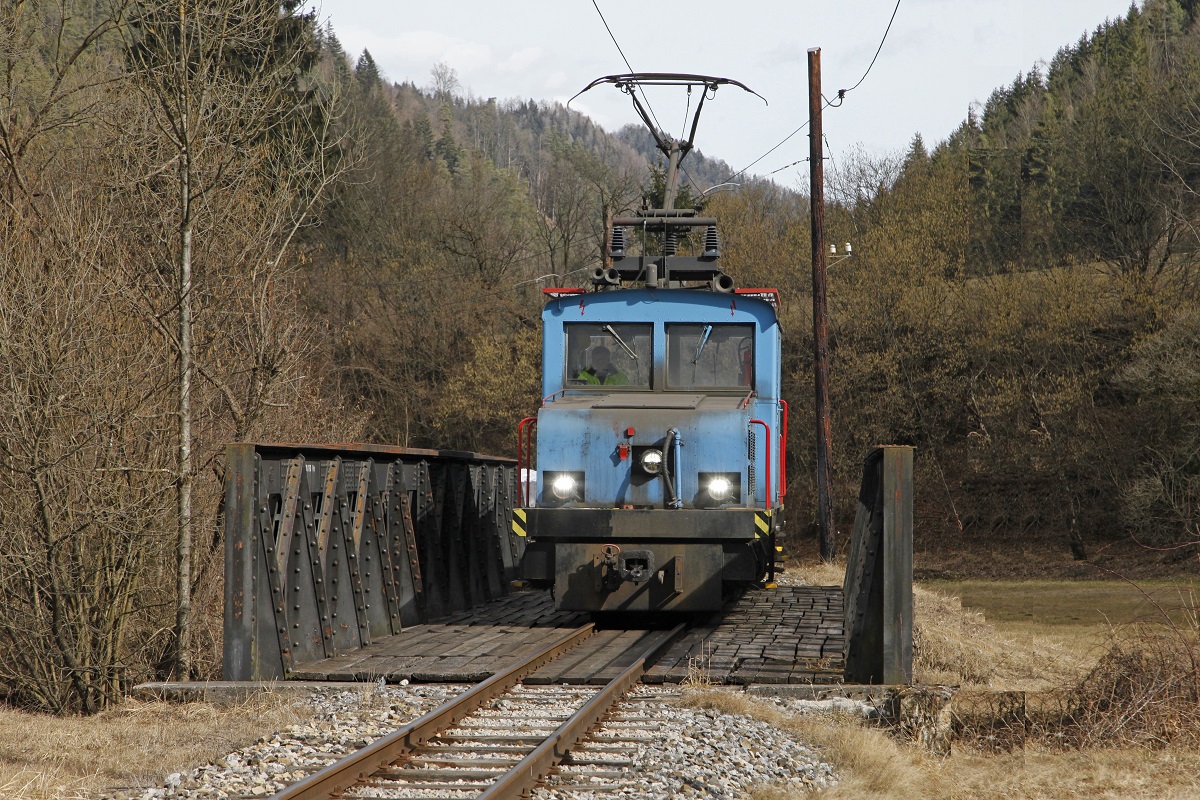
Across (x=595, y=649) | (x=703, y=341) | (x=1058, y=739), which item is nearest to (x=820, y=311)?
(x=703, y=341)

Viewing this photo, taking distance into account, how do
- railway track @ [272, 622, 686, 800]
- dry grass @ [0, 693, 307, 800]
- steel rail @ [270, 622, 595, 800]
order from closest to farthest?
steel rail @ [270, 622, 595, 800] → railway track @ [272, 622, 686, 800] → dry grass @ [0, 693, 307, 800]

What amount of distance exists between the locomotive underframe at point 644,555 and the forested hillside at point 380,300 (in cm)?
308

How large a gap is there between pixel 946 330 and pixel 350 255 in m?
20.3

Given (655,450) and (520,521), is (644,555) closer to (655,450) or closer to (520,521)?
(655,450)

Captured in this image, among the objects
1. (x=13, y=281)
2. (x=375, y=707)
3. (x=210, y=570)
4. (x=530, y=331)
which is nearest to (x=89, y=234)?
(x=13, y=281)

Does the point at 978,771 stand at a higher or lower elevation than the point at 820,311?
lower

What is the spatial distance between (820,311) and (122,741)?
53.6 ft

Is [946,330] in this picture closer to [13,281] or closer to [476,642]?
[476,642]

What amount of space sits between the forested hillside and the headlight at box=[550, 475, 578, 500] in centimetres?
312

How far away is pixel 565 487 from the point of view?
10477 millimetres

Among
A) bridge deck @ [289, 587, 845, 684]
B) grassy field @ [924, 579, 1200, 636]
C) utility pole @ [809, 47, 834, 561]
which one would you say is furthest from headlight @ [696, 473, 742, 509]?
utility pole @ [809, 47, 834, 561]

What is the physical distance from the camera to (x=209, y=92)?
1003cm

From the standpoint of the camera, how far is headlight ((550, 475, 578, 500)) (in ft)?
34.4

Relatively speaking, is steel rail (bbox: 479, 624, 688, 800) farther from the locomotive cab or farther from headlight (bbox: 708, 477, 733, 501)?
headlight (bbox: 708, 477, 733, 501)
